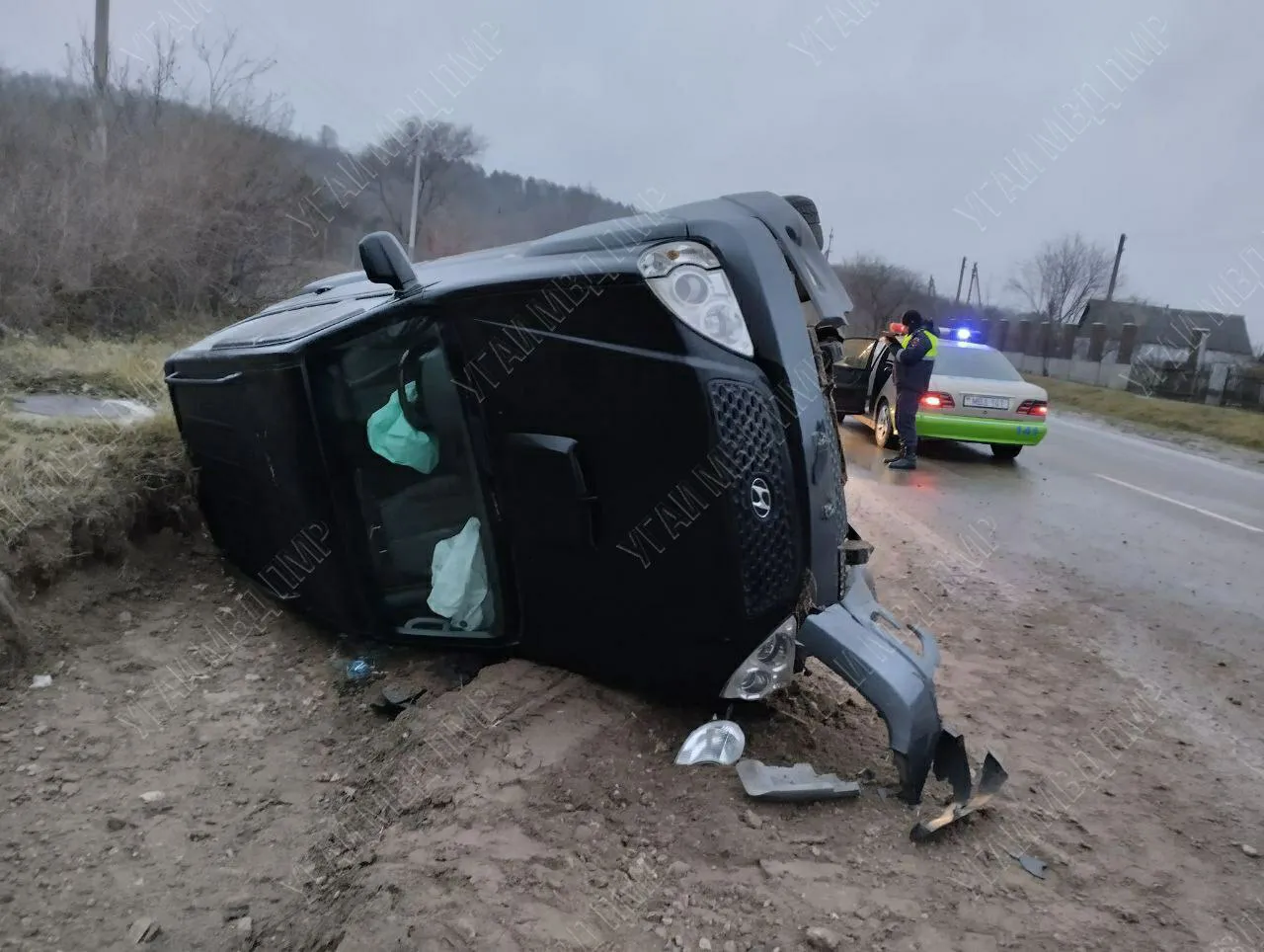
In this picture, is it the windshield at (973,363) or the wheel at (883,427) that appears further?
the wheel at (883,427)

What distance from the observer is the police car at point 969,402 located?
9.57m

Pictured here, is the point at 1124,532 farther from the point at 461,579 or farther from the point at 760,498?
the point at 461,579

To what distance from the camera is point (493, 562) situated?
288cm

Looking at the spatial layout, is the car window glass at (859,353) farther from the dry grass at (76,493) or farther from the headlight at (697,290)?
the headlight at (697,290)

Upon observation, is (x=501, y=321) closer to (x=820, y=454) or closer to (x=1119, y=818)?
(x=820, y=454)

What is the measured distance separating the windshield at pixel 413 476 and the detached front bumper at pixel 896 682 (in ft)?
3.78

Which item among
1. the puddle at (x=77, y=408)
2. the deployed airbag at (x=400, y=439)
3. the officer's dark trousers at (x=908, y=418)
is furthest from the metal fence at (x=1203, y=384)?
the puddle at (x=77, y=408)

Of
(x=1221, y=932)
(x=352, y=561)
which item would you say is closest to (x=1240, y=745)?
(x=1221, y=932)

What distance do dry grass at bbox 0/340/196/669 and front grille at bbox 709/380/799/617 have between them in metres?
2.80

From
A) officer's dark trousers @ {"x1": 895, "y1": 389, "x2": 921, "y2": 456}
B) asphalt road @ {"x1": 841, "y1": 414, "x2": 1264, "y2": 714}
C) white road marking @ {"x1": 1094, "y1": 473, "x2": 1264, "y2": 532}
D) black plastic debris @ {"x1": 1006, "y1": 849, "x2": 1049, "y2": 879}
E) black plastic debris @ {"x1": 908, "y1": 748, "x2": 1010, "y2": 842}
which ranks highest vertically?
officer's dark trousers @ {"x1": 895, "y1": 389, "x2": 921, "y2": 456}

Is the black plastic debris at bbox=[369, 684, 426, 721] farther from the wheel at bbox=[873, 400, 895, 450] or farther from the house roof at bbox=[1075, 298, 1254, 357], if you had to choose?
the house roof at bbox=[1075, 298, 1254, 357]

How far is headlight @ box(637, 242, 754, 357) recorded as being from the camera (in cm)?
242

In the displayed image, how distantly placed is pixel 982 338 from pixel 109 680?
11.1 m

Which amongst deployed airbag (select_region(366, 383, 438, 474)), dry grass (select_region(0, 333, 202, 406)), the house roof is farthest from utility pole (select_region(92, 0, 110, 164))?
the house roof
